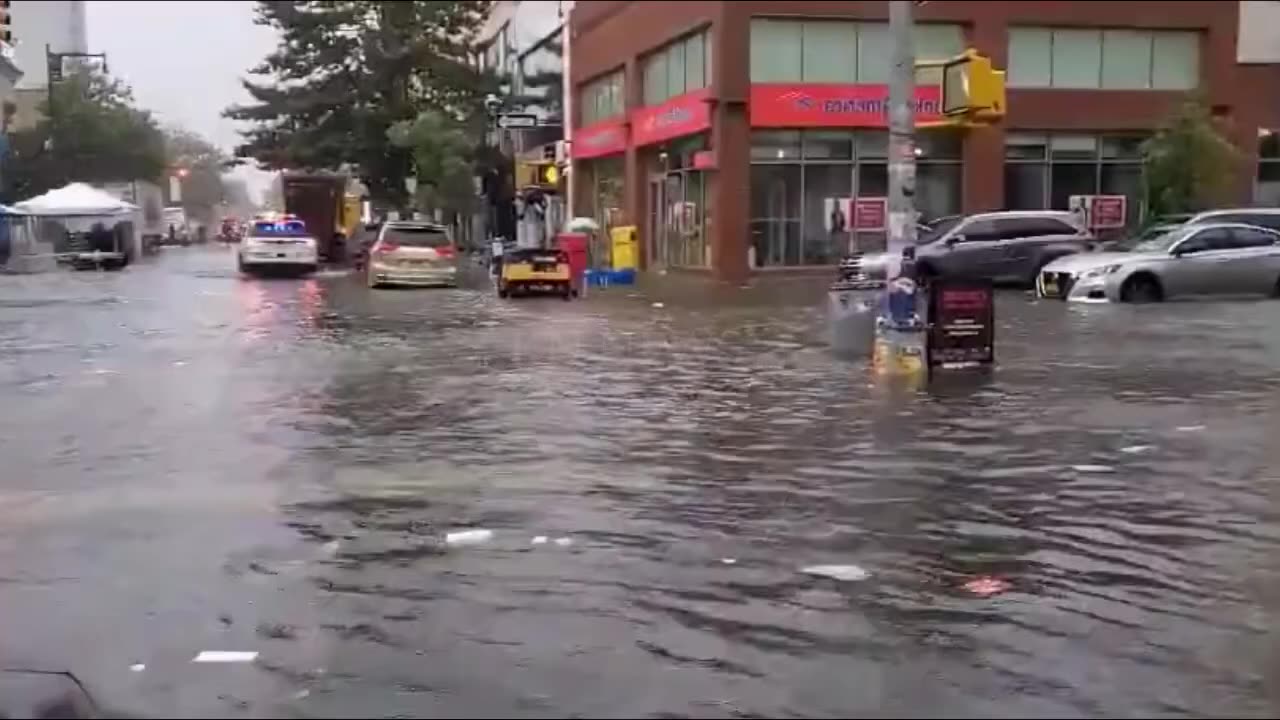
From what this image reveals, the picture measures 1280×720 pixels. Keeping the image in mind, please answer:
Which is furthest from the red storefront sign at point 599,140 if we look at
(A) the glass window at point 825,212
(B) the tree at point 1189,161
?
(B) the tree at point 1189,161

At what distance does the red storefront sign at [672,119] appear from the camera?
38.1 meters

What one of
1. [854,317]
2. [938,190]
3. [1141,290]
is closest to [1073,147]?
[938,190]

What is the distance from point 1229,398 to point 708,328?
10.0 metres

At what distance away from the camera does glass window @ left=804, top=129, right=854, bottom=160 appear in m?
37.9

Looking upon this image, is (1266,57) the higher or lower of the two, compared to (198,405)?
higher

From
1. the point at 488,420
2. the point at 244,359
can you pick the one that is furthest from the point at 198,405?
the point at 244,359

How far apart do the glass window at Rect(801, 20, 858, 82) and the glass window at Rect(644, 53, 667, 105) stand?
651 cm

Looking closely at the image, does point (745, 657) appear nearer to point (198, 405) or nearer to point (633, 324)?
point (198, 405)

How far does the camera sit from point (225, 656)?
240 inches

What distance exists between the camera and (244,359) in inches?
704

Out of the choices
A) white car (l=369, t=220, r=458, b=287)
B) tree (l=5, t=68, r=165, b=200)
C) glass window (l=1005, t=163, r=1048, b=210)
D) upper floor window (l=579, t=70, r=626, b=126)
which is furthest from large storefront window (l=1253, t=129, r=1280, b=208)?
tree (l=5, t=68, r=165, b=200)

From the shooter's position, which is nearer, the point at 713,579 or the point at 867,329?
the point at 713,579

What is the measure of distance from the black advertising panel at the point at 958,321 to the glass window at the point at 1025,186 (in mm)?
24009

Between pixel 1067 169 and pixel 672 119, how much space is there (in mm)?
10899
